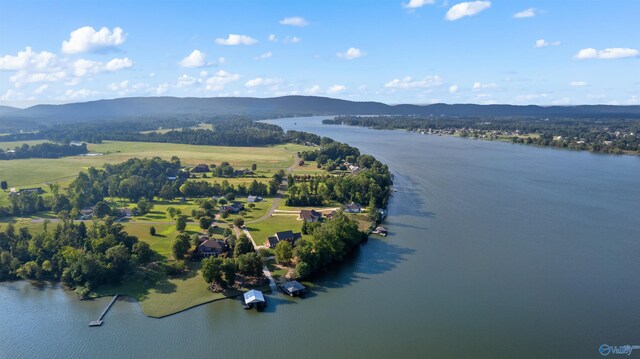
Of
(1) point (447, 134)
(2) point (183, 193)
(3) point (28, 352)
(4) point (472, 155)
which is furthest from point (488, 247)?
(1) point (447, 134)

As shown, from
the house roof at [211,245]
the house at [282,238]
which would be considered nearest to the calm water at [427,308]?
the house at [282,238]

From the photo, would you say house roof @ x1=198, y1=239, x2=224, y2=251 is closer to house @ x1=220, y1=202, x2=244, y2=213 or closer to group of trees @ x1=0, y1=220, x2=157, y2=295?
group of trees @ x1=0, y1=220, x2=157, y2=295

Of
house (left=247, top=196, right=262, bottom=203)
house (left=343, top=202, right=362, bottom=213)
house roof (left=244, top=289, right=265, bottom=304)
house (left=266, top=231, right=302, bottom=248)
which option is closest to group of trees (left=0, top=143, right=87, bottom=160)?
house (left=247, top=196, right=262, bottom=203)

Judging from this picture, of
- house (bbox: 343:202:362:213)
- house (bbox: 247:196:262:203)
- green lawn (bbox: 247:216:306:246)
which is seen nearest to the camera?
green lawn (bbox: 247:216:306:246)

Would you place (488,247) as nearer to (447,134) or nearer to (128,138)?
(128,138)

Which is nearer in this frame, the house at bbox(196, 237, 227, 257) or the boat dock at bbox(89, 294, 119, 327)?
the boat dock at bbox(89, 294, 119, 327)

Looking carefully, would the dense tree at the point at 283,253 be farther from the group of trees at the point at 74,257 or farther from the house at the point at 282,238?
the group of trees at the point at 74,257
